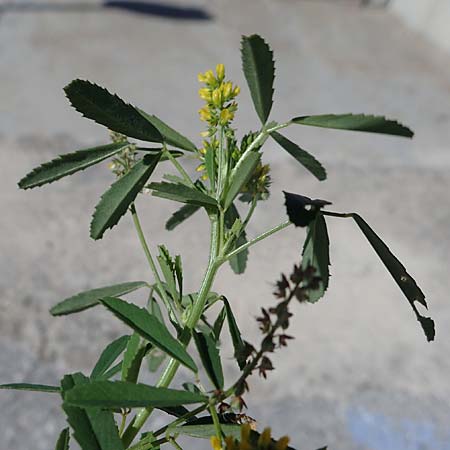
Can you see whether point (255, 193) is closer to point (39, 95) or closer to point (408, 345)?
point (408, 345)

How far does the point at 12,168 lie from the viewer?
2.52 metres

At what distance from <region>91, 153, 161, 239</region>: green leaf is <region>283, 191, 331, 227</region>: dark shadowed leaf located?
0.35ft

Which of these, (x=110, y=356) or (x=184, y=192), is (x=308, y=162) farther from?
(x=110, y=356)

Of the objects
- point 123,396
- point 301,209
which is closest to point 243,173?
point 301,209

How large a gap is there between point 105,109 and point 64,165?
7 cm

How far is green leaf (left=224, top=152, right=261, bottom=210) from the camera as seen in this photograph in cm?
44

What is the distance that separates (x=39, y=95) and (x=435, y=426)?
6.82ft

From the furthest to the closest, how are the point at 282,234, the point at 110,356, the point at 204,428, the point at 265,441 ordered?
the point at 282,234 → the point at 110,356 → the point at 204,428 → the point at 265,441

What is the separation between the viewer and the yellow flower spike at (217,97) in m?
0.48

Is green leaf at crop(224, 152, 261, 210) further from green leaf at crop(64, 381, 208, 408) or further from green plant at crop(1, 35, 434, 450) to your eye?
green leaf at crop(64, 381, 208, 408)

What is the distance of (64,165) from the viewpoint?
0.50 m

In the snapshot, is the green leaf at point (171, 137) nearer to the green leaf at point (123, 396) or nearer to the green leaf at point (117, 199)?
the green leaf at point (117, 199)

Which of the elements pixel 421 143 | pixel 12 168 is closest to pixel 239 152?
pixel 12 168

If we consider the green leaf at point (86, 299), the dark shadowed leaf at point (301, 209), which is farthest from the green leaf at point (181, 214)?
the dark shadowed leaf at point (301, 209)
